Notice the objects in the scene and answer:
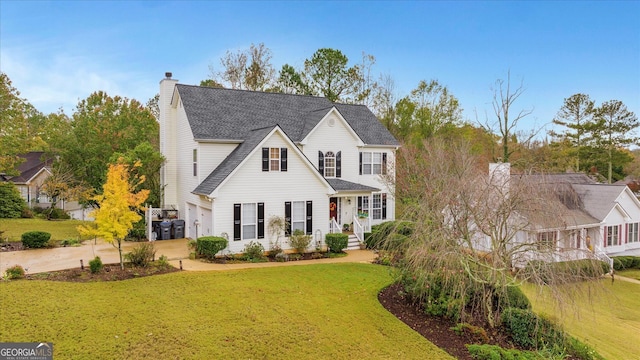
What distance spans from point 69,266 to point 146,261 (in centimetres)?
293

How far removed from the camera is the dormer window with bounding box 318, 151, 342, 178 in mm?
24688

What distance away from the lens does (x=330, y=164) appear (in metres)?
25.0

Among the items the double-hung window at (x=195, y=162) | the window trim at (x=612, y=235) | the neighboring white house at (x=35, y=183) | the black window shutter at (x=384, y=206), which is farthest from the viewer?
the neighboring white house at (x=35, y=183)

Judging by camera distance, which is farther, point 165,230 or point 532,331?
point 165,230

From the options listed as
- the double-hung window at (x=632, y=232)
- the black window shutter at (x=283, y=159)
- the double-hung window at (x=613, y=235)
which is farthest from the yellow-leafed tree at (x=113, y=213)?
the double-hung window at (x=632, y=232)

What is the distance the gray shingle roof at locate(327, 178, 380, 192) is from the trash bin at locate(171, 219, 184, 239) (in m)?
8.87

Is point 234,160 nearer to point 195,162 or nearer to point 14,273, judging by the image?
point 195,162

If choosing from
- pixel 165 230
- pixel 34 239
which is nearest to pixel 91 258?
pixel 34 239

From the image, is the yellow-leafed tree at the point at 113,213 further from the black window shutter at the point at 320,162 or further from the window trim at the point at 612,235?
the window trim at the point at 612,235

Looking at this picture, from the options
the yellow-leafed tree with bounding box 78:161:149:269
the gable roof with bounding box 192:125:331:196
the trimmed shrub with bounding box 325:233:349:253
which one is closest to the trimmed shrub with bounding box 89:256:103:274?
the yellow-leafed tree with bounding box 78:161:149:269

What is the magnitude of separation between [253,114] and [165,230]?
8522mm

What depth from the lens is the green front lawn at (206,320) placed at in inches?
364

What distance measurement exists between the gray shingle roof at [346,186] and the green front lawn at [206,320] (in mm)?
9427

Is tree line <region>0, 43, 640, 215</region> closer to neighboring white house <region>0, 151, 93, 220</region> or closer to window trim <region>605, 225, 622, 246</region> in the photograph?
neighboring white house <region>0, 151, 93, 220</region>
